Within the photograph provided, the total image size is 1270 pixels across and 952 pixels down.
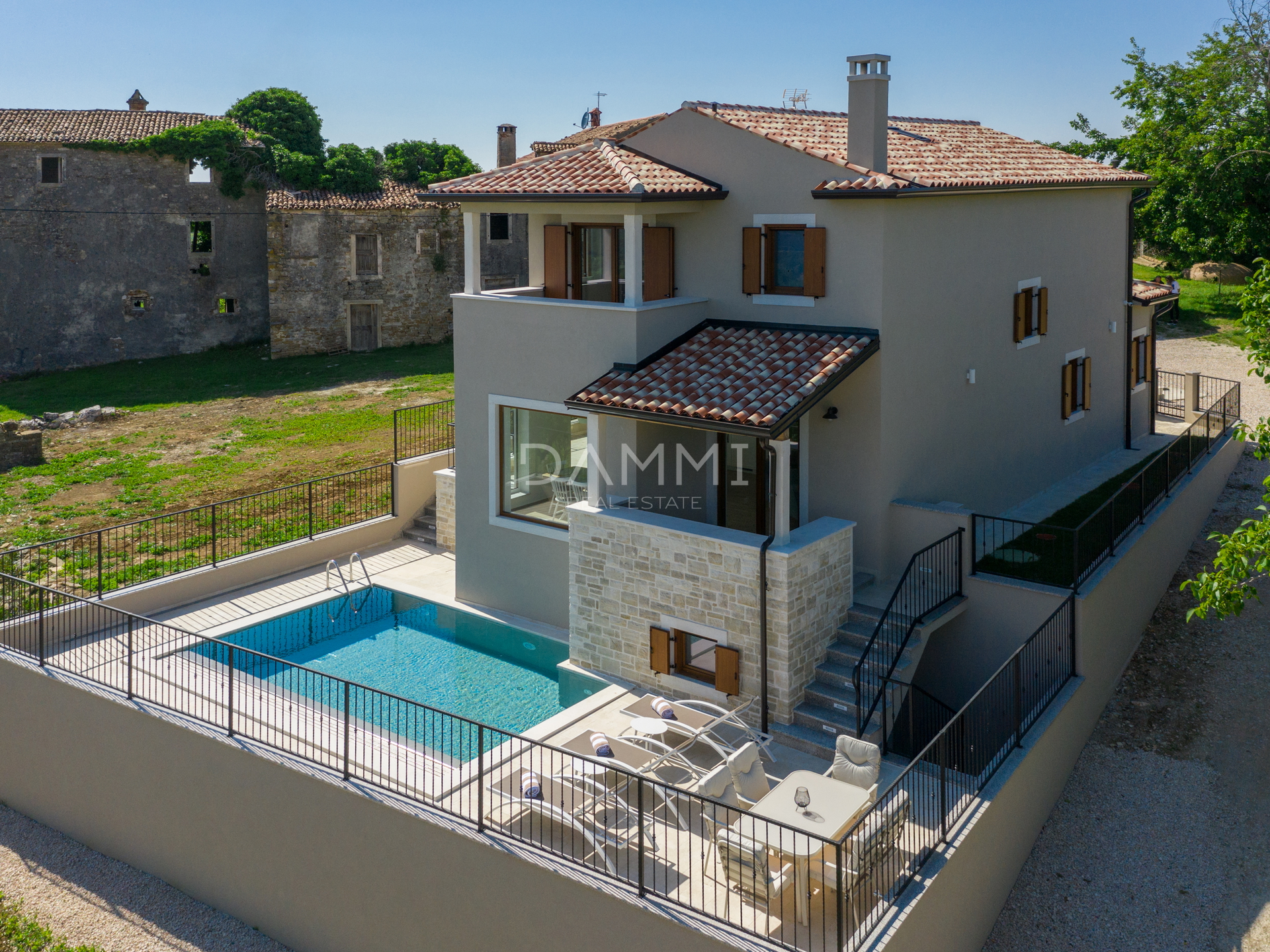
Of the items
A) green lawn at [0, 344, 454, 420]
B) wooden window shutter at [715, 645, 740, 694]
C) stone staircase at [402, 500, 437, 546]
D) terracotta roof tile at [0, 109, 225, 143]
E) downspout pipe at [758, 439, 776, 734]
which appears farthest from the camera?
terracotta roof tile at [0, 109, 225, 143]

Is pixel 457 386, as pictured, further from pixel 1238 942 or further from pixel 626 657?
pixel 1238 942

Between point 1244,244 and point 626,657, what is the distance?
3179 centimetres

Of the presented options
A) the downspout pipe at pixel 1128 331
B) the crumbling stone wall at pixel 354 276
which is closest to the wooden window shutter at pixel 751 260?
the downspout pipe at pixel 1128 331

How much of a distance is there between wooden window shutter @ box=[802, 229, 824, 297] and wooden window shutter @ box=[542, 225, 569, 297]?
3.66 m

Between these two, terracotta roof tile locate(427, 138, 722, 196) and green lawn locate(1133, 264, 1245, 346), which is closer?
terracotta roof tile locate(427, 138, 722, 196)

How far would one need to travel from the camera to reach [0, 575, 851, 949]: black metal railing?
10156mm

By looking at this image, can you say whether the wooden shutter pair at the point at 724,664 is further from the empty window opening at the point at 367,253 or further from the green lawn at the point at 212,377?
the empty window opening at the point at 367,253

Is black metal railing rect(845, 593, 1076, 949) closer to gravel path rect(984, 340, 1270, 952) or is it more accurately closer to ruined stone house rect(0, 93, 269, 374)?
gravel path rect(984, 340, 1270, 952)

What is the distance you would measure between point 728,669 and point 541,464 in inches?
198

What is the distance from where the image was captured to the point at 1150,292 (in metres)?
25.2

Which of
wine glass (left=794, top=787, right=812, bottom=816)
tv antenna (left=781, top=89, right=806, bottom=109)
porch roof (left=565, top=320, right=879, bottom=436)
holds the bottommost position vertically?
wine glass (left=794, top=787, right=812, bottom=816)

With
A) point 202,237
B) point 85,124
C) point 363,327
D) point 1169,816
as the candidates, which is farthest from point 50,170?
point 1169,816

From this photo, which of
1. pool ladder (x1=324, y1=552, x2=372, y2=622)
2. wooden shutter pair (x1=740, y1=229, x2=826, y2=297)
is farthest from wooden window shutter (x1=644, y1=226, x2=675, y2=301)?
pool ladder (x1=324, y1=552, x2=372, y2=622)

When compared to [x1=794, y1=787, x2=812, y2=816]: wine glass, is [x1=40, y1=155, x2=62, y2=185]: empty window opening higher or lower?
higher
